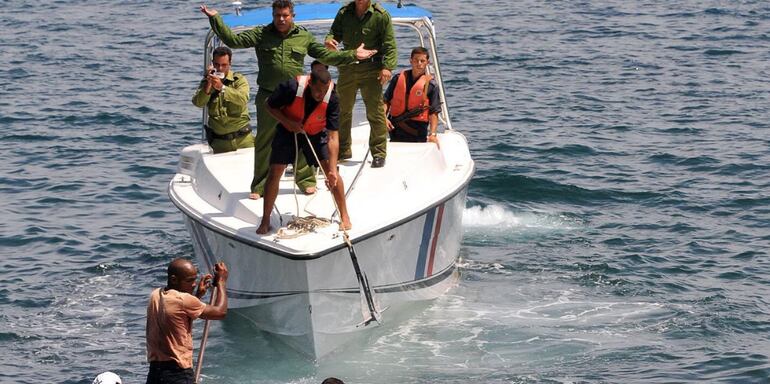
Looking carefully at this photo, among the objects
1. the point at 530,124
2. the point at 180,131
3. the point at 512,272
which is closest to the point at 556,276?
the point at 512,272

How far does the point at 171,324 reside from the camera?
7613mm

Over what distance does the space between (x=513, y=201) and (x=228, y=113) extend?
4.54 metres

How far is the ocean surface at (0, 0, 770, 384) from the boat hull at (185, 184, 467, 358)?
0.24 m

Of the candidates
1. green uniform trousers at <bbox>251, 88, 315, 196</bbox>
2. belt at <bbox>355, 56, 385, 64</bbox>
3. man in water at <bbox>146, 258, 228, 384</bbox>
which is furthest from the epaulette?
man in water at <bbox>146, 258, 228, 384</bbox>

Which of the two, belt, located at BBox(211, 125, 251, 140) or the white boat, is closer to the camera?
the white boat

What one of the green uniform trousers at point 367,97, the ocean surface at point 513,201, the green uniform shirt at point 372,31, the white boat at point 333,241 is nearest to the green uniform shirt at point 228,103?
the white boat at point 333,241

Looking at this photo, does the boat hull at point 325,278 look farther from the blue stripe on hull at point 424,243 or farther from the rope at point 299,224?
the rope at point 299,224

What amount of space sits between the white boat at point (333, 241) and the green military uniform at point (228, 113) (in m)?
0.12

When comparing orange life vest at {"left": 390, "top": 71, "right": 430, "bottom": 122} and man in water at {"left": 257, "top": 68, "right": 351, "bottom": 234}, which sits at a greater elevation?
man in water at {"left": 257, "top": 68, "right": 351, "bottom": 234}

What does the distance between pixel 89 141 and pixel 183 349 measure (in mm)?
11176

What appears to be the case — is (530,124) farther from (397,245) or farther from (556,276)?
(397,245)

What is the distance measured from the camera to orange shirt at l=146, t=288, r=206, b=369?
7.56 m

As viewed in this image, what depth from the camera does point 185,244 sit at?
45.1 ft

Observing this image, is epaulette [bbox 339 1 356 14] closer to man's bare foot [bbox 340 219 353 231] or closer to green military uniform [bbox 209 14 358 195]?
green military uniform [bbox 209 14 358 195]
